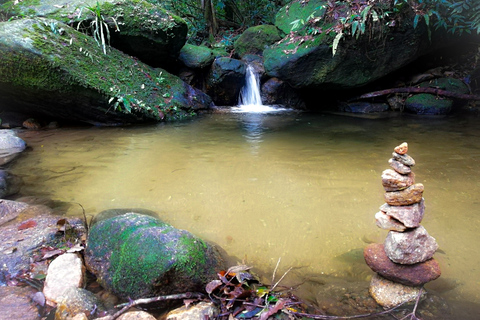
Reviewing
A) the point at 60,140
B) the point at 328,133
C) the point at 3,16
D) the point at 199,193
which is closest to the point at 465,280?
the point at 199,193

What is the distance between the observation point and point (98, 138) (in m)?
5.80

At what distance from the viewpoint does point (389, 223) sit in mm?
1769

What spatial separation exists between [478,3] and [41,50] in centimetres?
907

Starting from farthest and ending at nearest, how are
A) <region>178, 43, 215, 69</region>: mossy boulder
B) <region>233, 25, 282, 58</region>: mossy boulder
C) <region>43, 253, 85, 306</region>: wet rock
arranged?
<region>233, 25, 282, 58</region>: mossy boulder
<region>178, 43, 215, 69</region>: mossy boulder
<region>43, 253, 85, 306</region>: wet rock

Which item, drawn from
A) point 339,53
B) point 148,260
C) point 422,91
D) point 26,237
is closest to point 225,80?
point 339,53

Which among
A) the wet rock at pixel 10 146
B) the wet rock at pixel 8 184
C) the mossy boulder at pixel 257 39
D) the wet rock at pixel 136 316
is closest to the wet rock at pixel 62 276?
the wet rock at pixel 136 316

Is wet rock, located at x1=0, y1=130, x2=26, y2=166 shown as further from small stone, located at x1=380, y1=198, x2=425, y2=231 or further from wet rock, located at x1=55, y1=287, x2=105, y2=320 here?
small stone, located at x1=380, y1=198, x2=425, y2=231

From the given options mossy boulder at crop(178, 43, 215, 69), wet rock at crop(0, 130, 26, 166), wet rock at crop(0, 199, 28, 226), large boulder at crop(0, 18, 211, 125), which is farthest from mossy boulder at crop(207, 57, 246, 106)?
wet rock at crop(0, 199, 28, 226)

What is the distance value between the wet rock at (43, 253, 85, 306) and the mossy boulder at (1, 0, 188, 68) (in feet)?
23.3

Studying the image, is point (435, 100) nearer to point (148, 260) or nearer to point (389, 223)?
point (389, 223)

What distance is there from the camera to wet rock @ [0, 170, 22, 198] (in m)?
3.39

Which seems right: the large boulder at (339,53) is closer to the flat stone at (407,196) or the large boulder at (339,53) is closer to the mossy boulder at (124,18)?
the mossy boulder at (124,18)

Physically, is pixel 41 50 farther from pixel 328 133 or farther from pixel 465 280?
pixel 465 280

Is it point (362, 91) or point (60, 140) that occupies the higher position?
point (362, 91)
